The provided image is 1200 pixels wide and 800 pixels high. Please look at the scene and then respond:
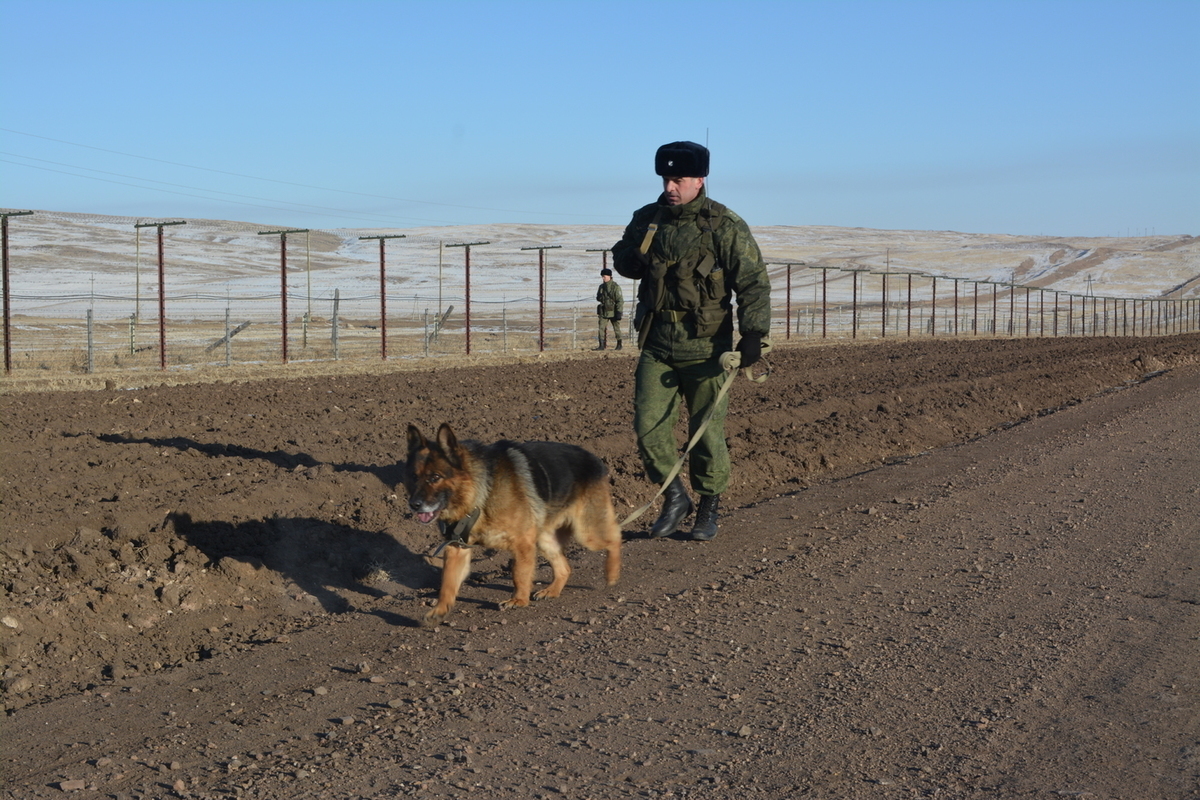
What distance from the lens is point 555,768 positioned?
3.85 meters

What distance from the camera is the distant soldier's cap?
22.2 feet

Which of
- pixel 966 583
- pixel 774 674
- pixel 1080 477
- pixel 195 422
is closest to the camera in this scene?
pixel 774 674

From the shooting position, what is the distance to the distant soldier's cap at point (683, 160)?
22.2ft

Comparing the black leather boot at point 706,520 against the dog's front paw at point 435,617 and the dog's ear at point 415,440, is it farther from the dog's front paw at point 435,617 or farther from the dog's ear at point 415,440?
the dog's ear at point 415,440

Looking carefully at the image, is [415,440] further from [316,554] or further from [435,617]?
[316,554]

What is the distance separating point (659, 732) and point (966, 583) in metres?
2.67

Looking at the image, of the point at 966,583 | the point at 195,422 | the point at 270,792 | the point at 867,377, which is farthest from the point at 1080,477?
the point at 867,377

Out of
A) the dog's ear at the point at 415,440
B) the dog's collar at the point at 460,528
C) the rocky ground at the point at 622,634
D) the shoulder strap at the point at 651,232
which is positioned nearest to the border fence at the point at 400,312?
the rocky ground at the point at 622,634

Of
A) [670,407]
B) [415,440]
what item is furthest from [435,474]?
[670,407]

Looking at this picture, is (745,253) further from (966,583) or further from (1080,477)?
(1080,477)

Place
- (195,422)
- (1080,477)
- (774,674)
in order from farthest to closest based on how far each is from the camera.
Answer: (195,422)
(1080,477)
(774,674)

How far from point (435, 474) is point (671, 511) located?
2.30 meters

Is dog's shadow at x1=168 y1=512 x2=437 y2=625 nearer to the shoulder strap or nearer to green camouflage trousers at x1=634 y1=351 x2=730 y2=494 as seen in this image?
green camouflage trousers at x1=634 y1=351 x2=730 y2=494

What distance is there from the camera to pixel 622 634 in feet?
17.6
